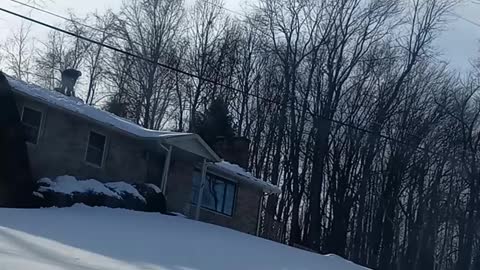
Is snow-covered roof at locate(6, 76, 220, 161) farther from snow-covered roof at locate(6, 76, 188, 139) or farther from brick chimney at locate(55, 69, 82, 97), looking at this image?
brick chimney at locate(55, 69, 82, 97)

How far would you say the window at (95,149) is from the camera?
22000mm

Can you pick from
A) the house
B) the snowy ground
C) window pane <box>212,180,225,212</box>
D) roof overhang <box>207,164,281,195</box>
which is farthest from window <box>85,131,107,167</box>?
window pane <box>212,180,225,212</box>

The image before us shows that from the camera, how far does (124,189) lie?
20.9 m

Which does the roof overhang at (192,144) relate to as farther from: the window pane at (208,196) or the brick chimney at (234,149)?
the brick chimney at (234,149)

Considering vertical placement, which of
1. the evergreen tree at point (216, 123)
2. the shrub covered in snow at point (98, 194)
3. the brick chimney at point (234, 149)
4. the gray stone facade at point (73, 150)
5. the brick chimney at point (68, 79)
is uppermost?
the evergreen tree at point (216, 123)

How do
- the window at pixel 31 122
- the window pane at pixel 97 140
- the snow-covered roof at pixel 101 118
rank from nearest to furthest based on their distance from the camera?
Answer: the snow-covered roof at pixel 101 118 < the window at pixel 31 122 < the window pane at pixel 97 140

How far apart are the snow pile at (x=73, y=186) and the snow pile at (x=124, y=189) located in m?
0.33

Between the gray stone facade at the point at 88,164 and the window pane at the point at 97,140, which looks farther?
the window pane at the point at 97,140

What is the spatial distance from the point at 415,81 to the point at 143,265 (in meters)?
30.7

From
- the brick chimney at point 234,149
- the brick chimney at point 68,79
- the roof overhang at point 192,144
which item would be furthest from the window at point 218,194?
the brick chimney at point 68,79

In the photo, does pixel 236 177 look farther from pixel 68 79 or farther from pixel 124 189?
pixel 68 79

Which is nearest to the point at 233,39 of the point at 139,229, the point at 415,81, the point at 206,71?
the point at 206,71

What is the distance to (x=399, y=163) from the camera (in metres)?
38.7

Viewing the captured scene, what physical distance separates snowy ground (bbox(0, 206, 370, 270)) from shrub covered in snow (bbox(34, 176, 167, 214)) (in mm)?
467
